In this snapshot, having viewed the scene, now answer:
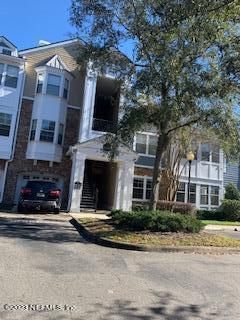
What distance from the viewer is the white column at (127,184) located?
25992 millimetres

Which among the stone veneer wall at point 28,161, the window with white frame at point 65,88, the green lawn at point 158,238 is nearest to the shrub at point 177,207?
the stone veneer wall at point 28,161

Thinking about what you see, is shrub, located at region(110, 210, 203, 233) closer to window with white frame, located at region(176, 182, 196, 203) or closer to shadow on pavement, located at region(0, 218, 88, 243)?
shadow on pavement, located at region(0, 218, 88, 243)

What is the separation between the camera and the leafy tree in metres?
14.1

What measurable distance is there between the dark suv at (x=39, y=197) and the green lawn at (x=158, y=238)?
674 centimetres

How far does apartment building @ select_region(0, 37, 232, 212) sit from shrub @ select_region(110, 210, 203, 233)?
1118 centimetres

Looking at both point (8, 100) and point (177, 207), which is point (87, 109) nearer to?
point (8, 100)

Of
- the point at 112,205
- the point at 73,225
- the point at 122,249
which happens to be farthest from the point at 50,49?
the point at 122,249

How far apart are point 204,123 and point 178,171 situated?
14.4 meters

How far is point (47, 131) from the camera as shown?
27.5 metres

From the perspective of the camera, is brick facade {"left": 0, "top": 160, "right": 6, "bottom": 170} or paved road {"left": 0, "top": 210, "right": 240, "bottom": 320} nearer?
paved road {"left": 0, "top": 210, "right": 240, "bottom": 320}

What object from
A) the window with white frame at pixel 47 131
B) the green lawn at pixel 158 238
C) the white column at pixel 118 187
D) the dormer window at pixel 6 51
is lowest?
the green lawn at pixel 158 238

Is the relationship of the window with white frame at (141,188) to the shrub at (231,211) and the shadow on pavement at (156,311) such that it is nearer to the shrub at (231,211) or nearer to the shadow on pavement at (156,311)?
the shrub at (231,211)

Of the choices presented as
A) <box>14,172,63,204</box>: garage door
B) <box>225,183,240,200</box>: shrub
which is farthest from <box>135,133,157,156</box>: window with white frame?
<box>225,183,240,200</box>: shrub

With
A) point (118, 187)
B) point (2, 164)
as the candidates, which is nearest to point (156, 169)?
point (118, 187)
